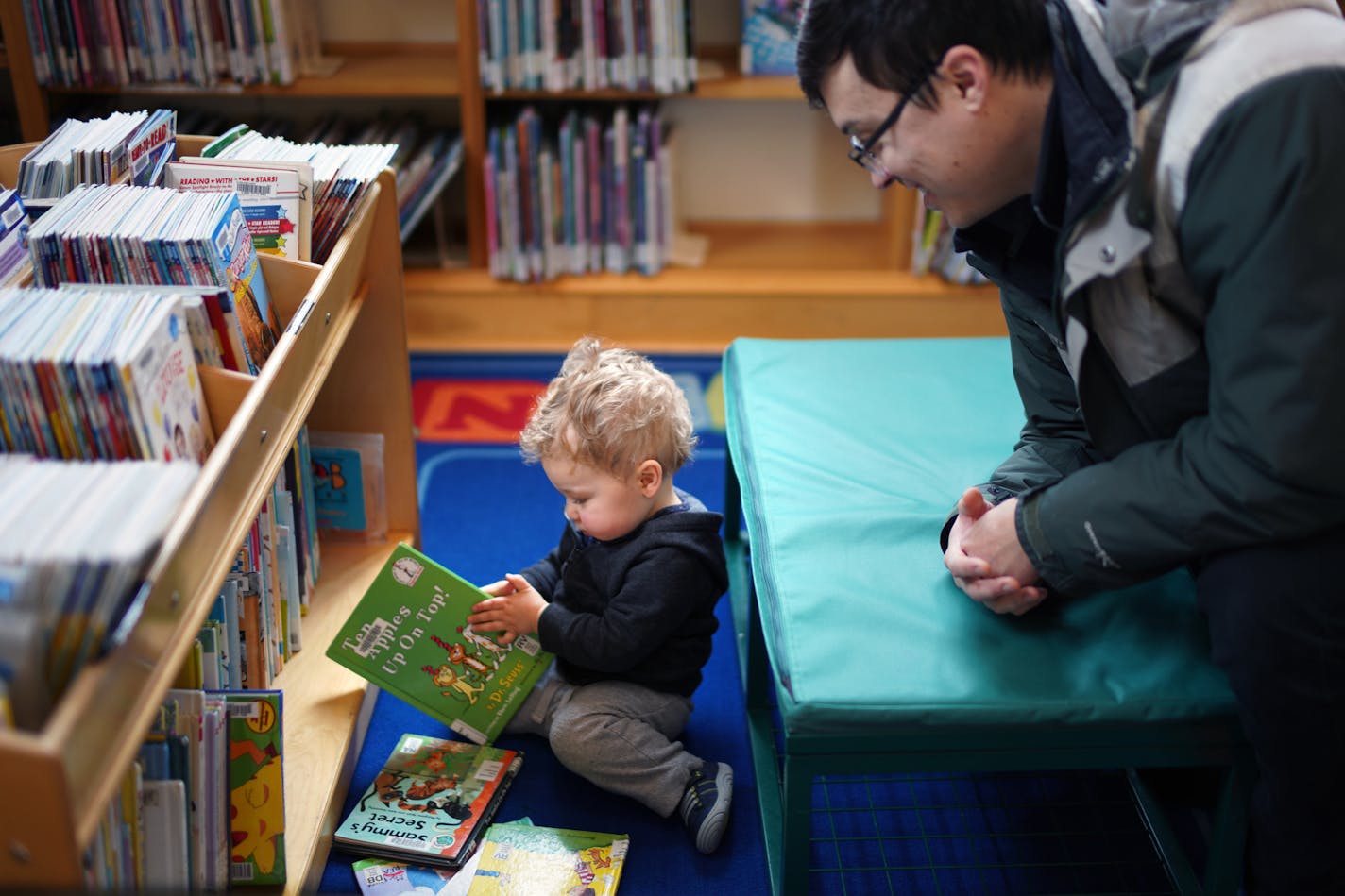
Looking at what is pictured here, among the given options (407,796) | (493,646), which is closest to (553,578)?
(493,646)

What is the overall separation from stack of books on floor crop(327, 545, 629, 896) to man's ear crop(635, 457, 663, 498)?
0.29 metres

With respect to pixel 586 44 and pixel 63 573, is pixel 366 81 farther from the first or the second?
pixel 63 573

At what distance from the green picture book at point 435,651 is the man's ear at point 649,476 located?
29 cm

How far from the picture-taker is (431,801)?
173cm

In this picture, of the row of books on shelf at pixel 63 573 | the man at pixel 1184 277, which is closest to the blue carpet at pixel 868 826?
the man at pixel 1184 277

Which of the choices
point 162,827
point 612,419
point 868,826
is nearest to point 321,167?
point 612,419

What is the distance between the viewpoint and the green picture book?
1755 mm

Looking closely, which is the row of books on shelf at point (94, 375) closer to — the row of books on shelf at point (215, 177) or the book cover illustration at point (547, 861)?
the row of books on shelf at point (215, 177)

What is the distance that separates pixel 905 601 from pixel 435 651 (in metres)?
0.71

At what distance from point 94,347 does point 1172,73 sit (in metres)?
1.09

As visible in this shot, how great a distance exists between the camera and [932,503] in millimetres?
1688

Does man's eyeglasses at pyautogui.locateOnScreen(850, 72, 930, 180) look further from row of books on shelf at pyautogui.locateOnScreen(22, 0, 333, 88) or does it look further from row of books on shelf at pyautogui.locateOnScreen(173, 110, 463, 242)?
row of books on shelf at pyautogui.locateOnScreen(22, 0, 333, 88)

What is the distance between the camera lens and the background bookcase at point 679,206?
9.95ft

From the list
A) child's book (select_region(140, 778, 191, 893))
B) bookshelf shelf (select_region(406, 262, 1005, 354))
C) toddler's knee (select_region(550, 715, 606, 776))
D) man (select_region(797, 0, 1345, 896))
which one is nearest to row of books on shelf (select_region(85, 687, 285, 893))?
child's book (select_region(140, 778, 191, 893))
